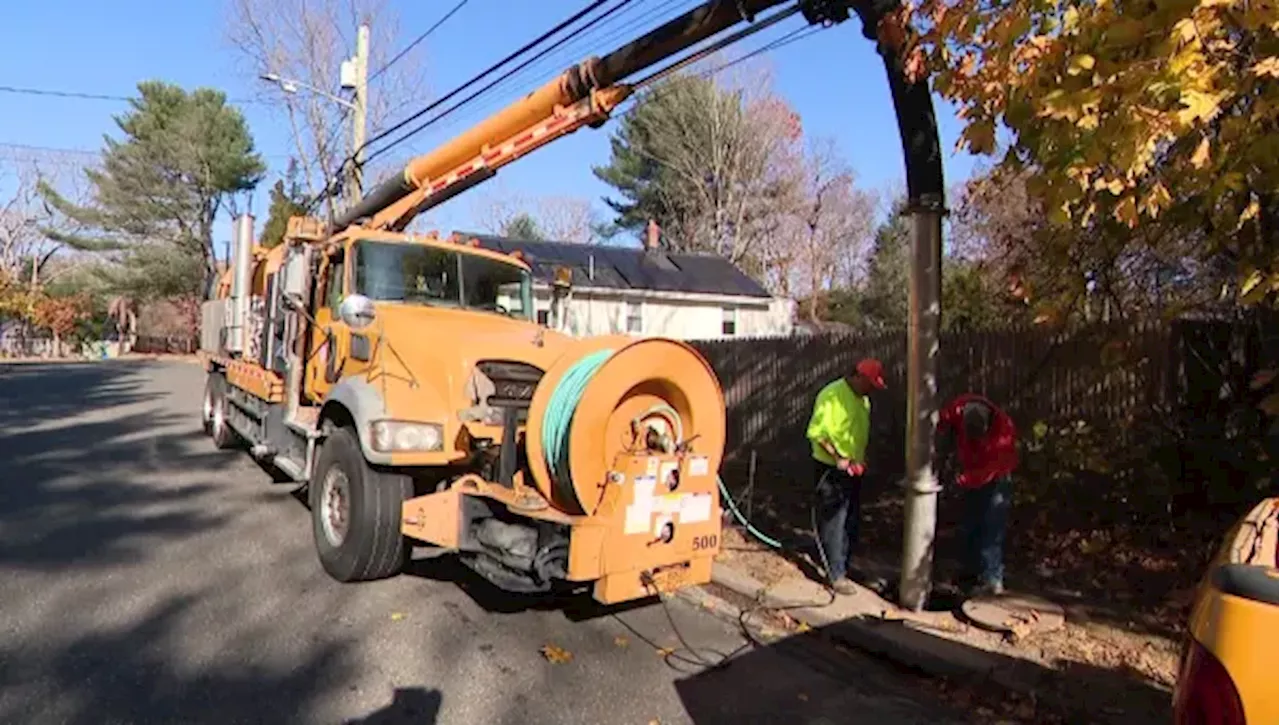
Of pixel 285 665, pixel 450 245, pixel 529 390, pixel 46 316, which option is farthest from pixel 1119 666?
pixel 46 316

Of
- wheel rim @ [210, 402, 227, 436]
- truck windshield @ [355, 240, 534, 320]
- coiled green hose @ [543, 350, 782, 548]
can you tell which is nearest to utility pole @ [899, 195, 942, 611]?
coiled green hose @ [543, 350, 782, 548]

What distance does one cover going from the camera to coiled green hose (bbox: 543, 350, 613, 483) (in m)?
4.88

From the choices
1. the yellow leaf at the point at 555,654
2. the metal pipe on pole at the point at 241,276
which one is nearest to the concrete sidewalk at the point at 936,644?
the yellow leaf at the point at 555,654

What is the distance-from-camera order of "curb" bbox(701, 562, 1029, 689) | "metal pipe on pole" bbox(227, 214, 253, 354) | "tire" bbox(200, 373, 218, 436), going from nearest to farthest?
"curb" bbox(701, 562, 1029, 689) < "metal pipe on pole" bbox(227, 214, 253, 354) < "tire" bbox(200, 373, 218, 436)

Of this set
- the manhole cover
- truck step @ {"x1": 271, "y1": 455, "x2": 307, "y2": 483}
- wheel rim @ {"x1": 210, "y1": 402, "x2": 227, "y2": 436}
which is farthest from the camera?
wheel rim @ {"x1": 210, "y1": 402, "x2": 227, "y2": 436}

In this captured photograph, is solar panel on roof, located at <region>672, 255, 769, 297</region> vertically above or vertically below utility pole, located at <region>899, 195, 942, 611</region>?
above

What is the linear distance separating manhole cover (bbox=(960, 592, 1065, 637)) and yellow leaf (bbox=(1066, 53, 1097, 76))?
3.25m

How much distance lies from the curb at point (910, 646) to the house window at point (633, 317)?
22286 millimetres

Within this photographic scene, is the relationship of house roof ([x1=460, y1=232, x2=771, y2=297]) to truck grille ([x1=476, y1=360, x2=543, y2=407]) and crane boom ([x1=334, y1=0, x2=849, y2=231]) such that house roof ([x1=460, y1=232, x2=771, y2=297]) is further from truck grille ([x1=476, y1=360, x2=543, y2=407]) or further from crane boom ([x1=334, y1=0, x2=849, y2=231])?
truck grille ([x1=476, y1=360, x2=543, y2=407])

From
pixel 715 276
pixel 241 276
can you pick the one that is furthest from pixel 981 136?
pixel 715 276

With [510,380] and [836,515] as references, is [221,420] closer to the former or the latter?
[510,380]

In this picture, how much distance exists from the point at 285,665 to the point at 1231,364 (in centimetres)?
694

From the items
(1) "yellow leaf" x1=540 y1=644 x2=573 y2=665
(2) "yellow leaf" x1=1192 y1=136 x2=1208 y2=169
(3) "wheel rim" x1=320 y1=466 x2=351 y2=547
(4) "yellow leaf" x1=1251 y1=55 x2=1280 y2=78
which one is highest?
(4) "yellow leaf" x1=1251 y1=55 x2=1280 y2=78

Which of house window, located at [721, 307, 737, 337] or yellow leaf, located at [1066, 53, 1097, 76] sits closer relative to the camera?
yellow leaf, located at [1066, 53, 1097, 76]
